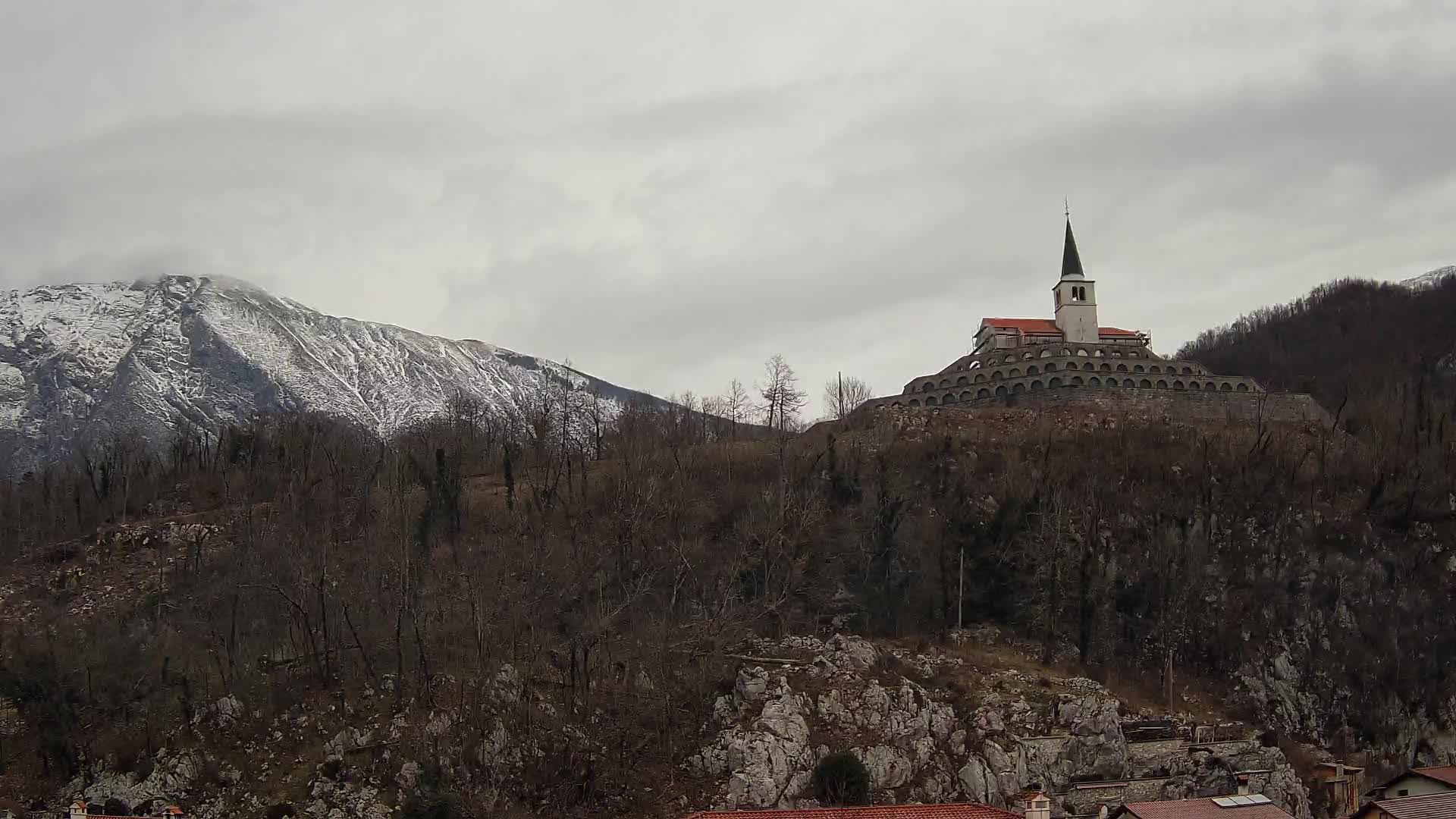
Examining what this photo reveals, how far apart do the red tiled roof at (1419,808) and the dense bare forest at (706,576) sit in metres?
23.4

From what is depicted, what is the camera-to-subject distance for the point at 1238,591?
2466 inches

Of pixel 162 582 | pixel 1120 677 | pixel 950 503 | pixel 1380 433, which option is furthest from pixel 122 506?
pixel 1380 433

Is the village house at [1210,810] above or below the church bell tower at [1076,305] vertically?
below

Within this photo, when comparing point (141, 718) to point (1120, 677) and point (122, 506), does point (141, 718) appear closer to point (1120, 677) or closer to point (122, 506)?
point (122, 506)

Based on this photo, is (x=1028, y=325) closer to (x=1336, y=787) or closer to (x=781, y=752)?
(x=1336, y=787)

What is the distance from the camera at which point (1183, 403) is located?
81.8 meters

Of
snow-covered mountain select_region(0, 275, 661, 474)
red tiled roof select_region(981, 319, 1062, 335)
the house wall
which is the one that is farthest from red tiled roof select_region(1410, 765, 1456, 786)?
snow-covered mountain select_region(0, 275, 661, 474)

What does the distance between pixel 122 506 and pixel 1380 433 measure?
236 feet

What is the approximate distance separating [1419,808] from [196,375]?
166 m

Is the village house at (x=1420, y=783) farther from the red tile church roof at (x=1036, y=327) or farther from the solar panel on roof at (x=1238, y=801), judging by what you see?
the red tile church roof at (x=1036, y=327)

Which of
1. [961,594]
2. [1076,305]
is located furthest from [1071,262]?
[961,594]

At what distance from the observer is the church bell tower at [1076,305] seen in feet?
309

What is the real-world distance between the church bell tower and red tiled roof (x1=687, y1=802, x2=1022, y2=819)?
59.7m

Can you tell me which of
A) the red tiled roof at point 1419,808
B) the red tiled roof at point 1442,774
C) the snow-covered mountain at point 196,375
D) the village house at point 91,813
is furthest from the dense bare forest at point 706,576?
the snow-covered mountain at point 196,375
